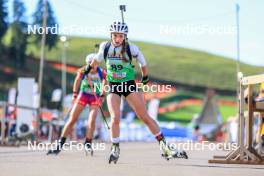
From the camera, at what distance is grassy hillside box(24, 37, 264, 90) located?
114 metres

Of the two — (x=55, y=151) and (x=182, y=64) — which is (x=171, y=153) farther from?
(x=182, y=64)

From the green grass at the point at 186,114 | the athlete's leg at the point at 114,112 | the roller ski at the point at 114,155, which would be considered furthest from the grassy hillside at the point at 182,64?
the roller ski at the point at 114,155

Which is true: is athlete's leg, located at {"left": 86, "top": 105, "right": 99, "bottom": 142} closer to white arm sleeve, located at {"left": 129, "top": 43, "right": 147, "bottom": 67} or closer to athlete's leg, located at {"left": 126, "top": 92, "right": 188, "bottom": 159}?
athlete's leg, located at {"left": 126, "top": 92, "right": 188, "bottom": 159}

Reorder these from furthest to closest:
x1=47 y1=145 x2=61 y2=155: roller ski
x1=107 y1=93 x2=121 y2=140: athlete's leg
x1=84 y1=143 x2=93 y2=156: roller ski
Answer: x1=84 y1=143 x2=93 y2=156: roller ski < x1=47 y1=145 x2=61 y2=155: roller ski < x1=107 y1=93 x2=121 y2=140: athlete's leg

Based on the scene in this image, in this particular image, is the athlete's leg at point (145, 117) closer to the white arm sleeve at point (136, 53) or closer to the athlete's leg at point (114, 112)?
the athlete's leg at point (114, 112)

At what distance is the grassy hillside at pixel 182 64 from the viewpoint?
4493 inches

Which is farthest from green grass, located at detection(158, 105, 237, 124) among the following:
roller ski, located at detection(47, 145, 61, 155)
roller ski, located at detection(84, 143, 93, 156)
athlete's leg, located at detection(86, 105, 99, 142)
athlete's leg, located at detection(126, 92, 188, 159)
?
athlete's leg, located at detection(126, 92, 188, 159)

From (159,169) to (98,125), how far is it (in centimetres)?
2431

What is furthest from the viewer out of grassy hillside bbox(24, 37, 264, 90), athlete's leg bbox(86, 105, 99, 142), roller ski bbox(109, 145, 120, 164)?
grassy hillside bbox(24, 37, 264, 90)

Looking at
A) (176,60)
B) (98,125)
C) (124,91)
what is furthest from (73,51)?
(124,91)

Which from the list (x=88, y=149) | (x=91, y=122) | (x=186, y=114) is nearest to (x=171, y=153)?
(x=88, y=149)

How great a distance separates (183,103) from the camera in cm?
10344

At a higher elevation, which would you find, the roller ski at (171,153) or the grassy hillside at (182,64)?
the grassy hillside at (182,64)

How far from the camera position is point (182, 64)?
420 feet
